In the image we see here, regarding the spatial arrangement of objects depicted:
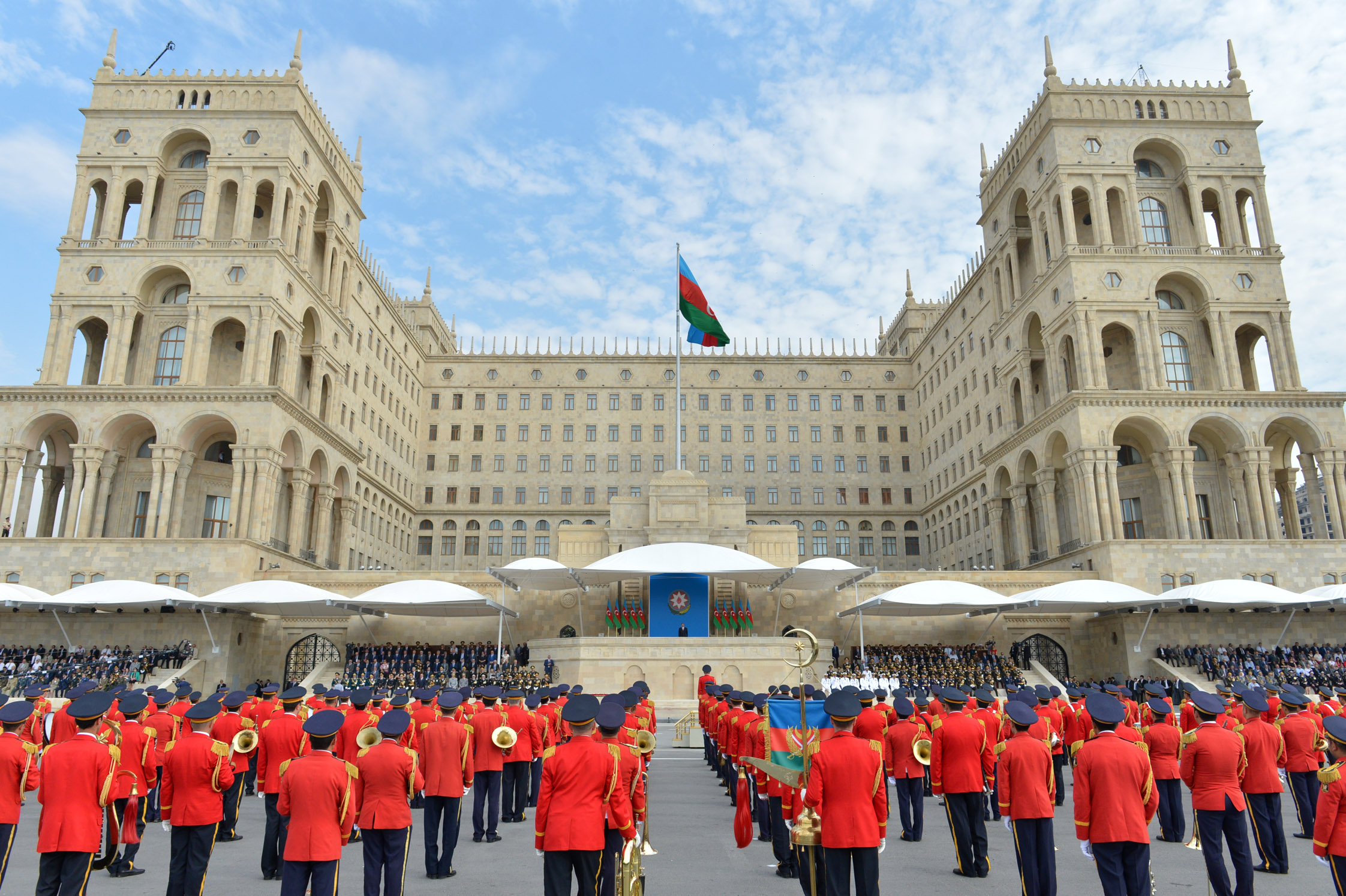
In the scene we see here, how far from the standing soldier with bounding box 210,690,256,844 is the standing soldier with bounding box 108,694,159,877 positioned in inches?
42.8

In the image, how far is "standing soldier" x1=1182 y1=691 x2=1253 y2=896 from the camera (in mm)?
9242

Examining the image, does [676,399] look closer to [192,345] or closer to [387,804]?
[192,345]

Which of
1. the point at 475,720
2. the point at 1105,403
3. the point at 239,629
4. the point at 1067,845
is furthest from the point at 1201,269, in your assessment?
the point at 239,629

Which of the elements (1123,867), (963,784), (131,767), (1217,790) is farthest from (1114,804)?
(131,767)

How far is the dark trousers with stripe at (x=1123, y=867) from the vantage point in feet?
25.7

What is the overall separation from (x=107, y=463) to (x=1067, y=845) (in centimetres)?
Answer: 4650

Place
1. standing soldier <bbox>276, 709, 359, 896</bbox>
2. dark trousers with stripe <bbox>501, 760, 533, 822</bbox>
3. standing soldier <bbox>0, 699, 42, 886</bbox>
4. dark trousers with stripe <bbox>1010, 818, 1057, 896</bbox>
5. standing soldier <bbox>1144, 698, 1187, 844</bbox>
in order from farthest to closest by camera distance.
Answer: dark trousers with stripe <bbox>501, 760, 533, 822</bbox>
standing soldier <bbox>1144, 698, 1187, 844</bbox>
dark trousers with stripe <bbox>1010, 818, 1057, 896</bbox>
standing soldier <bbox>0, 699, 42, 886</bbox>
standing soldier <bbox>276, 709, 359, 896</bbox>

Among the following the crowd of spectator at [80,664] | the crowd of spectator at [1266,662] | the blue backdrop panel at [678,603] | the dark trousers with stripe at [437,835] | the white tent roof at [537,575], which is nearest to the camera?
the dark trousers with stripe at [437,835]

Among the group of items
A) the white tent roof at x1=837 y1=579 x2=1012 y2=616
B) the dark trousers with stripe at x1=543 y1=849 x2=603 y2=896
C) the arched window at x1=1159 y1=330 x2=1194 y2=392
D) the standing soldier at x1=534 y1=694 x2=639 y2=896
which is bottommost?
the dark trousers with stripe at x1=543 y1=849 x2=603 y2=896

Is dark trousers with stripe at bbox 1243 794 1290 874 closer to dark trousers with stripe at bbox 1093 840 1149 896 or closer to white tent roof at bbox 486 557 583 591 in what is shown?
dark trousers with stripe at bbox 1093 840 1149 896

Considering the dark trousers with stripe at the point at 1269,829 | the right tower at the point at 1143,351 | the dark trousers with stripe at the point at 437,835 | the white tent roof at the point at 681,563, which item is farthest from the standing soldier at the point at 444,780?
the right tower at the point at 1143,351

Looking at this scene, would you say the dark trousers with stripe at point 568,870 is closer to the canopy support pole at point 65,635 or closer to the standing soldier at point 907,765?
the standing soldier at point 907,765

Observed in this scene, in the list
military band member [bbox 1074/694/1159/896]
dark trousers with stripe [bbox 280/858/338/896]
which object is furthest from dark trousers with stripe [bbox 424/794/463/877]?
military band member [bbox 1074/694/1159/896]

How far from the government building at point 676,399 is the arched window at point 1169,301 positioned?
0.32 metres
